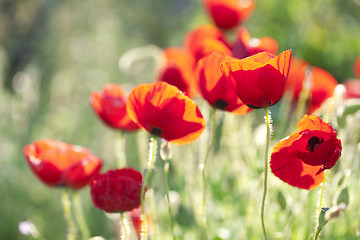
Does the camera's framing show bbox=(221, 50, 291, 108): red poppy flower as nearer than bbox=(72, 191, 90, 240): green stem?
Yes

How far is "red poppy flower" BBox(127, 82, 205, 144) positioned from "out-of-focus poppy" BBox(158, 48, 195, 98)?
0.27 metres

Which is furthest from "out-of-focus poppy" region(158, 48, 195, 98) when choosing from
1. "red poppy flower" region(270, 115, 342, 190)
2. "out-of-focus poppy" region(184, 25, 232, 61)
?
"red poppy flower" region(270, 115, 342, 190)

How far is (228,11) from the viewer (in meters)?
1.64

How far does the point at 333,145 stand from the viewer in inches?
28.9

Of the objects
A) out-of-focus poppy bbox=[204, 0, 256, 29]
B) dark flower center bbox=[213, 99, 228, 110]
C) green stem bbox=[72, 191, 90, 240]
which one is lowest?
green stem bbox=[72, 191, 90, 240]

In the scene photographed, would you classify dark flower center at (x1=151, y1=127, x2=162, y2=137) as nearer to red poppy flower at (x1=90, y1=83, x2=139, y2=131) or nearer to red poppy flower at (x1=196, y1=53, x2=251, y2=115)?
red poppy flower at (x1=196, y1=53, x2=251, y2=115)

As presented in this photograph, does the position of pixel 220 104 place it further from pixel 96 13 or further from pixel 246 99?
pixel 96 13

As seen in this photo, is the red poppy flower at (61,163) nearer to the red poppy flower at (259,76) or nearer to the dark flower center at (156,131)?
the dark flower center at (156,131)

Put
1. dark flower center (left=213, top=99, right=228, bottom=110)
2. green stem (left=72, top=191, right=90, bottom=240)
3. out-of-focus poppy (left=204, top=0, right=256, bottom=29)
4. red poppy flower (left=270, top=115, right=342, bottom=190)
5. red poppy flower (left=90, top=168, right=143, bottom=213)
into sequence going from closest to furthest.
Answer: red poppy flower (left=270, top=115, right=342, bottom=190), red poppy flower (left=90, top=168, right=143, bottom=213), dark flower center (left=213, top=99, right=228, bottom=110), green stem (left=72, top=191, right=90, bottom=240), out-of-focus poppy (left=204, top=0, right=256, bottom=29)

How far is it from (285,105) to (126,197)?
70cm

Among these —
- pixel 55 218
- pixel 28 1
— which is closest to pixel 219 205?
pixel 55 218

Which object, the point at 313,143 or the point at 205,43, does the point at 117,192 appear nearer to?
the point at 313,143

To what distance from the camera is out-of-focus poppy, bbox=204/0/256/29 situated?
163 cm

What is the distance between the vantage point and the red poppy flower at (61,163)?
102 cm
